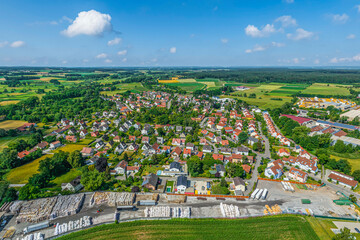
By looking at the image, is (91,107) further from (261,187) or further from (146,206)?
(261,187)

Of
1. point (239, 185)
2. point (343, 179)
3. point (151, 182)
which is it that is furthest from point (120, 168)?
point (343, 179)

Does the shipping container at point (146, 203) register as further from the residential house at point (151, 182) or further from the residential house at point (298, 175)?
the residential house at point (298, 175)

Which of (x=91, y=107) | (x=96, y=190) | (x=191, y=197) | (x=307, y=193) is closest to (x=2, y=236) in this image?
(x=96, y=190)

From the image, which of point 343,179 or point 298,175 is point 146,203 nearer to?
point 298,175

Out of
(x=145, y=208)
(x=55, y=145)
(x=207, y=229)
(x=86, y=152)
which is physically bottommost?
(x=207, y=229)

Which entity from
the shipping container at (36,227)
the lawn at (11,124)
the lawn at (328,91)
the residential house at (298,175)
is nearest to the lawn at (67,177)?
the shipping container at (36,227)
